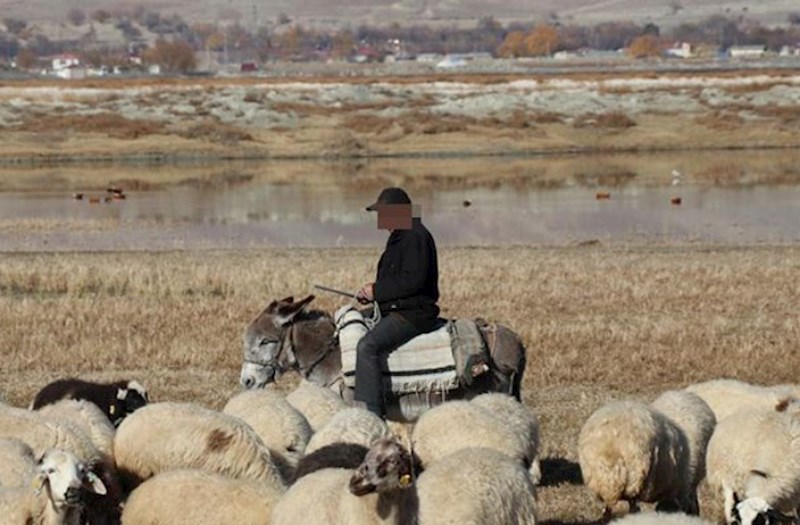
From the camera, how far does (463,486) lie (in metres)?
9.53

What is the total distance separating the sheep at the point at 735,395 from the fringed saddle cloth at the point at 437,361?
76.0 inches

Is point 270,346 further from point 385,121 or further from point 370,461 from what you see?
point 385,121

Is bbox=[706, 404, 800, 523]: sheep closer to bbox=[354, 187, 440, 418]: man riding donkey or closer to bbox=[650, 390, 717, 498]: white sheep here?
bbox=[650, 390, 717, 498]: white sheep

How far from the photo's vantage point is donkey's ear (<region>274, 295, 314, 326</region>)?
1402cm

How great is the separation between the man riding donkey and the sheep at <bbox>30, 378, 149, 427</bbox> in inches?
84.4

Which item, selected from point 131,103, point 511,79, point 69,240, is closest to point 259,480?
point 69,240

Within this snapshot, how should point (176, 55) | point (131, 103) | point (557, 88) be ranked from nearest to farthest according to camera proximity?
point (131, 103)
point (557, 88)
point (176, 55)

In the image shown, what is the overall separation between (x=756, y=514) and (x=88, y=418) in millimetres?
5473

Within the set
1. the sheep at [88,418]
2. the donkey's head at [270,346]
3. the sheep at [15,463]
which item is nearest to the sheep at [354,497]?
the sheep at [15,463]

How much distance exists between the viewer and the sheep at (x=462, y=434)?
11.3m

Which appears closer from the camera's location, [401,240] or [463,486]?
[463,486]

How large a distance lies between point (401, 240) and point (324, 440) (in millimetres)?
2045

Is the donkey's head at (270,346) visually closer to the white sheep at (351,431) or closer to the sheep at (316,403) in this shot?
the sheep at (316,403)

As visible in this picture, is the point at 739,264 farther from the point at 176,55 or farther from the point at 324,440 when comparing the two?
the point at 176,55
